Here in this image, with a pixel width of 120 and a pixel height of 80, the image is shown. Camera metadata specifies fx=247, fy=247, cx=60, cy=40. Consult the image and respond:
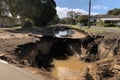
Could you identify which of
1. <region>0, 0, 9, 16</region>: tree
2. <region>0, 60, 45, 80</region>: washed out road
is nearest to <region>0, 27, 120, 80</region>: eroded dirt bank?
<region>0, 60, 45, 80</region>: washed out road

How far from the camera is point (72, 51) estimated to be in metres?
34.4

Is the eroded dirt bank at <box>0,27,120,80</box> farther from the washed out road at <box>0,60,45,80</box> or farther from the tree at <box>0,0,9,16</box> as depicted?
the tree at <box>0,0,9,16</box>

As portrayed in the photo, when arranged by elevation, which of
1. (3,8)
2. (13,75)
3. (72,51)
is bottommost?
(72,51)

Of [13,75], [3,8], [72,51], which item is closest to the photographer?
[13,75]

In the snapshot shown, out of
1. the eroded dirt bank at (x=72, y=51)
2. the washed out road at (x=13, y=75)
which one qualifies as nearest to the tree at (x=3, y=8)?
the eroded dirt bank at (x=72, y=51)

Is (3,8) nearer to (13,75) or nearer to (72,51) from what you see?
(72,51)

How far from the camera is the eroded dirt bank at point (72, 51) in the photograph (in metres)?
17.2

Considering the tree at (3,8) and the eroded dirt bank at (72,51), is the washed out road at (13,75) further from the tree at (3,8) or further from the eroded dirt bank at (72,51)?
the tree at (3,8)

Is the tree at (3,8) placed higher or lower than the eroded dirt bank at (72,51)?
higher

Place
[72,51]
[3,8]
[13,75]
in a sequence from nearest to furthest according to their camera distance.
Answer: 1. [13,75]
2. [72,51]
3. [3,8]

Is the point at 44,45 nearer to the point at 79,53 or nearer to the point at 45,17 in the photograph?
the point at 79,53

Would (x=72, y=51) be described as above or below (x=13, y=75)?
below

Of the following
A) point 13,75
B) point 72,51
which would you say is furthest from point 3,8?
point 13,75

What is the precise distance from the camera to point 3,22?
71438mm
